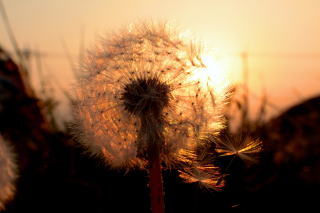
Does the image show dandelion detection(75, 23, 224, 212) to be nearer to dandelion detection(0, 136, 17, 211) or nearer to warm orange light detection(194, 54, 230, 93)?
warm orange light detection(194, 54, 230, 93)

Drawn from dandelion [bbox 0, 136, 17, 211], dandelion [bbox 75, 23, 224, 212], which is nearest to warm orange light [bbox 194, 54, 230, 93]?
dandelion [bbox 75, 23, 224, 212]

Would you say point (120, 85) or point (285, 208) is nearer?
point (120, 85)

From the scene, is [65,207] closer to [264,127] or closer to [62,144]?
[62,144]

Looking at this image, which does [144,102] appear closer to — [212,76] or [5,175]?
[212,76]

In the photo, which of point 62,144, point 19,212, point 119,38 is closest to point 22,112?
point 62,144

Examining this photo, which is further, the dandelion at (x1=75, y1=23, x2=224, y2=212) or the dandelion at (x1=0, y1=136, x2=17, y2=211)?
the dandelion at (x1=0, y1=136, x2=17, y2=211)

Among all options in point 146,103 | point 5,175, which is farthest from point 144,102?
point 5,175

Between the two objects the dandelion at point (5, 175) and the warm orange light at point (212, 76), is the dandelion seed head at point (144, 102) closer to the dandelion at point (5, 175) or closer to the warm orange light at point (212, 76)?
the warm orange light at point (212, 76)
